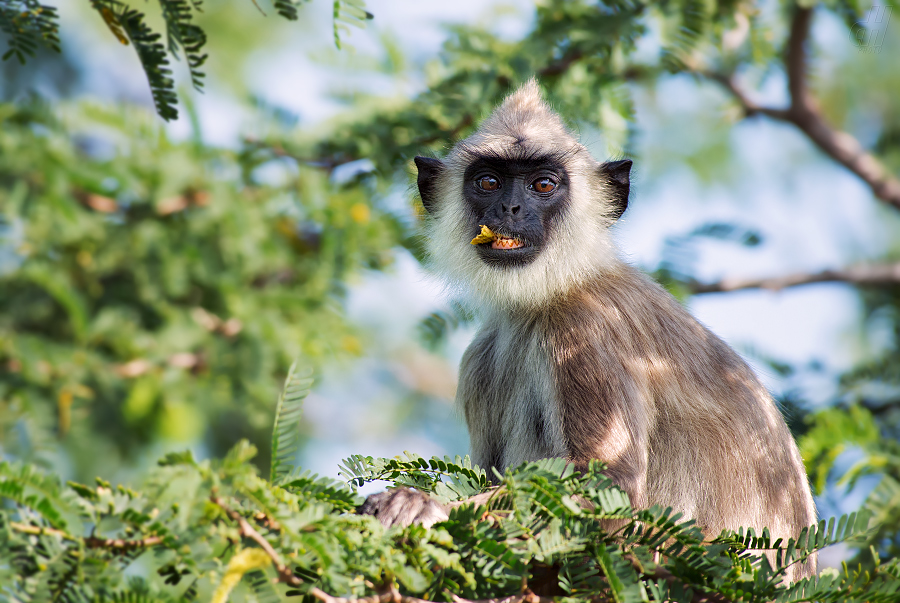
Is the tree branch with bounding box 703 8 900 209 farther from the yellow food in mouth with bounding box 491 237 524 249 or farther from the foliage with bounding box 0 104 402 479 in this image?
the foliage with bounding box 0 104 402 479

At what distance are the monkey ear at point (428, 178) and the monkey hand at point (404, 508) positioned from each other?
278 cm

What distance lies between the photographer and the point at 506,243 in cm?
475

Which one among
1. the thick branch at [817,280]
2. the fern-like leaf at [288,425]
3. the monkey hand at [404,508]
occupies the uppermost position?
the thick branch at [817,280]

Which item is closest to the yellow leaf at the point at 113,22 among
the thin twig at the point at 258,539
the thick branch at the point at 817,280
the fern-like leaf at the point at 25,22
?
the fern-like leaf at the point at 25,22

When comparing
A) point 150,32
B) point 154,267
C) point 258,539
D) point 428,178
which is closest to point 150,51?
point 150,32

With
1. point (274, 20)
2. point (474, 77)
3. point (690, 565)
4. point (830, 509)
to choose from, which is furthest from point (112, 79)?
point (690, 565)

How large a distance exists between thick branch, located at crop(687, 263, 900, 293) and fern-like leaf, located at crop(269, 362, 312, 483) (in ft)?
16.3

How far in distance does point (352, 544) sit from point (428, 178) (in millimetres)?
3569

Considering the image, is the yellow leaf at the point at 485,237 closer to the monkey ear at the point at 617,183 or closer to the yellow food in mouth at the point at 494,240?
the yellow food in mouth at the point at 494,240

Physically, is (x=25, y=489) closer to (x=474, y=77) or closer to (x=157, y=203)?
(x=474, y=77)

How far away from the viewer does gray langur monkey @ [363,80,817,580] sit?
162 inches

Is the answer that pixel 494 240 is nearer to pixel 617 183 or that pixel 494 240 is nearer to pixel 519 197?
pixel 519 197

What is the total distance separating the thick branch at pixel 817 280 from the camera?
23.4ft

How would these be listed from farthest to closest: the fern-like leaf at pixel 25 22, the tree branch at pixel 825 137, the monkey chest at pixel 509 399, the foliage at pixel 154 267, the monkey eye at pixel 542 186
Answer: the tree branch at pixel 825 137 → the foliage at pixel 154 267 → the monkey eye at pixel 542 186 → the monkey chest at pixel 509 399 → the fern-like leaf at pixel 25 22
